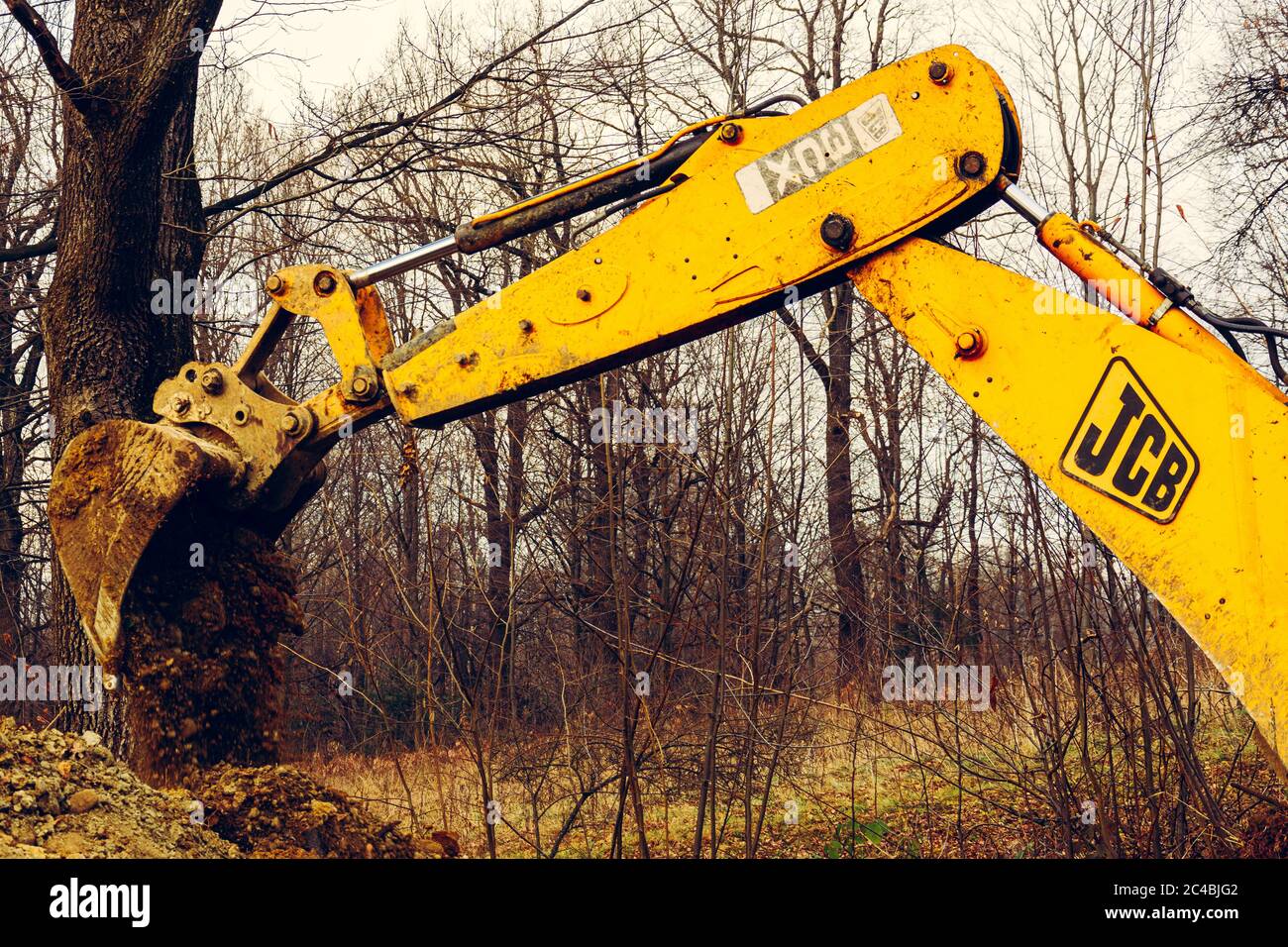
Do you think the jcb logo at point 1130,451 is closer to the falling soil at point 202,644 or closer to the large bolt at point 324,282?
the large bolt at point 324,282

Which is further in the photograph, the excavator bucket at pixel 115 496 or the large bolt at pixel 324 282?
the excavator bucket at pixel 115 496

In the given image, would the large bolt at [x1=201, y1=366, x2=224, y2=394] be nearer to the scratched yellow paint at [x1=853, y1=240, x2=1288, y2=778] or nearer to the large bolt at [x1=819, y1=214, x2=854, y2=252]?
the large bolt at [x1=819, y1=214, x2=854, y2=252]

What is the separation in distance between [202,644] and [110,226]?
2.38m

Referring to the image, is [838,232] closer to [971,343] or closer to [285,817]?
[971,343]

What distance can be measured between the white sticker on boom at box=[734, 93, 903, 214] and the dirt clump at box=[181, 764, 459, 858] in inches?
121

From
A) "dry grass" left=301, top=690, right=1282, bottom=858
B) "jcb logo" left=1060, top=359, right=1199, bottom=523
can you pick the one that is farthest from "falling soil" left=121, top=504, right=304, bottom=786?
"jcb logo" left=1060, top=359, right=1199, bottom=523

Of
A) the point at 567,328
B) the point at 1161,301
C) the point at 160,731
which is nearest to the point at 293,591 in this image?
the point at 160,731

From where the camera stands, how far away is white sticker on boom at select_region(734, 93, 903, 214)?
3498 mm

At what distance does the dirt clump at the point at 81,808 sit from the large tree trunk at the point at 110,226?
136 centimetres

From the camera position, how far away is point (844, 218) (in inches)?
137

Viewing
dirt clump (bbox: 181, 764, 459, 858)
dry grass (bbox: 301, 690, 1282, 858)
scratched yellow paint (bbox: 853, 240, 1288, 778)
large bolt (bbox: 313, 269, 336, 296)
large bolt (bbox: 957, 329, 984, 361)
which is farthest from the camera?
dry grass (bbox: 301, 690, 1282, 858)

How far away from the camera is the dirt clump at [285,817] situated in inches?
180

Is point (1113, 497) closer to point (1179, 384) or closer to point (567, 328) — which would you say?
point (1179, 384)

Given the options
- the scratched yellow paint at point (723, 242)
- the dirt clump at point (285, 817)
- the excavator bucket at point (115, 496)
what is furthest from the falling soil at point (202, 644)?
the scratched yellow paint at point (723, 242)
